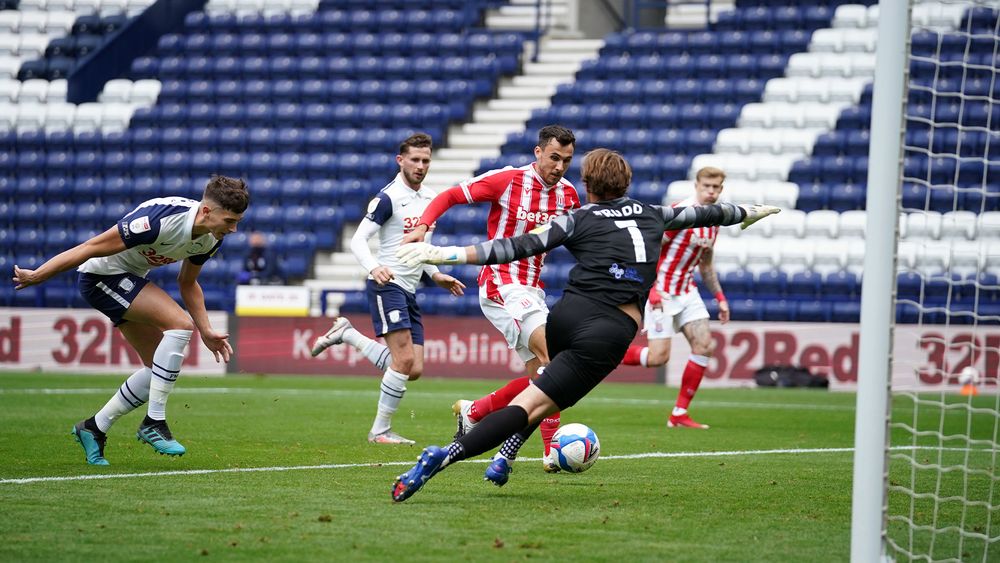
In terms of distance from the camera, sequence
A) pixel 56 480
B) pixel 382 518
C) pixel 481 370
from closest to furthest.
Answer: pixel 382 518
pixel 56 480
pixel 481 370

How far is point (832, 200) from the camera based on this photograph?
2281cm

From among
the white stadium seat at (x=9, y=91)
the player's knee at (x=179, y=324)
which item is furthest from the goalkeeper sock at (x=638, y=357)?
the white stadium seat at (x=9, y=91)

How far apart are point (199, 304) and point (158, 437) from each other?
0.96 m

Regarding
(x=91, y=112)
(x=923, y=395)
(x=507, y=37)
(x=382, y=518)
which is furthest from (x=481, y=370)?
(x=382, y=518)

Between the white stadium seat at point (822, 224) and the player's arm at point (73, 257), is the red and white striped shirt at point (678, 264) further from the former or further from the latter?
the white stadium seat at point (822, 224)

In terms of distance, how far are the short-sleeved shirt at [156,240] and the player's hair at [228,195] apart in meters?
0.20

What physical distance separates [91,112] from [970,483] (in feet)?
77.5

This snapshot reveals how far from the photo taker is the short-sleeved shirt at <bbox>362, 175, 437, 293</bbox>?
10758 mm

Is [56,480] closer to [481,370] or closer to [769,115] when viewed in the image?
[481,370]

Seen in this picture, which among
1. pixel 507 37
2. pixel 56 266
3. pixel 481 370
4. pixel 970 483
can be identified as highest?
pixel 507 37

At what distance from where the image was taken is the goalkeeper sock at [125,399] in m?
8.38

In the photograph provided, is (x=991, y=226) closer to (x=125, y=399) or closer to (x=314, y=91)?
(x=314, y=91)

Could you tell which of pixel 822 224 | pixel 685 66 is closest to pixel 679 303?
pixel 822 224

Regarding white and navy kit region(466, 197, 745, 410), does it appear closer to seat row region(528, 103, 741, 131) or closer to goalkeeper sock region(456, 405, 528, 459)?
goalkeeper sock region(456, 405, 528, 459)
